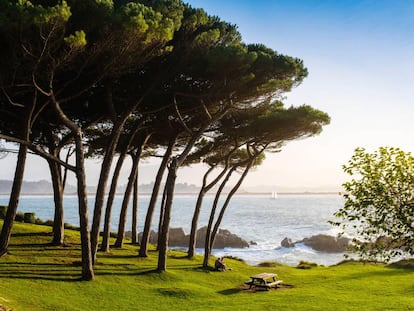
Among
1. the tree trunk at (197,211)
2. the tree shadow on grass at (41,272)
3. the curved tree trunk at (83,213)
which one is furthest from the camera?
the tree trunk at (197,211)

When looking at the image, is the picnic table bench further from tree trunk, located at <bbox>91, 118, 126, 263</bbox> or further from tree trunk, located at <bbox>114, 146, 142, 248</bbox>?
tree trunk, located at <bbox>114, 146, 142, 248</bbox>

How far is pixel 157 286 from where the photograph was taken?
15359 millimetres

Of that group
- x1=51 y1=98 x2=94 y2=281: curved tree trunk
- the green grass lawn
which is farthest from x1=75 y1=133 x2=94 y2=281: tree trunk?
the green grass lawn

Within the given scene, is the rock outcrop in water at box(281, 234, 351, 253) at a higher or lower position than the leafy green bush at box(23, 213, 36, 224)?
lower

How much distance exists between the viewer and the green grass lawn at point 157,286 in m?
12.6

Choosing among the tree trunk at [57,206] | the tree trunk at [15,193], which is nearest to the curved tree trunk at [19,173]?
A: the tree trunk at [15,193]

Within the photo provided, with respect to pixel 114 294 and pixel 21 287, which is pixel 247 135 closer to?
pixel 114 294

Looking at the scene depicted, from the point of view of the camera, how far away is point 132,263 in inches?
731

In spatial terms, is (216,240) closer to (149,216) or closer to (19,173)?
(149,216)

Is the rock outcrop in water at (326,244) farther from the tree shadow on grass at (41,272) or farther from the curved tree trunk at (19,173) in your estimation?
the curved tree trunk at (19,173)

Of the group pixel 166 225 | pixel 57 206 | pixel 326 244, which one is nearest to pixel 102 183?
pixel 166 225

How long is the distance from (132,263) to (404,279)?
39.1 ft

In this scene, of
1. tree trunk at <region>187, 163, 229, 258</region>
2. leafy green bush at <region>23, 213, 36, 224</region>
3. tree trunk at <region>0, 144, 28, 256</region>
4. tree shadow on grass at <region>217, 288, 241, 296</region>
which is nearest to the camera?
tree shadow on grass at <region>217, 288, 241, 296</region>

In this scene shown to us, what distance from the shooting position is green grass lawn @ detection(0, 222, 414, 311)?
497 inches
